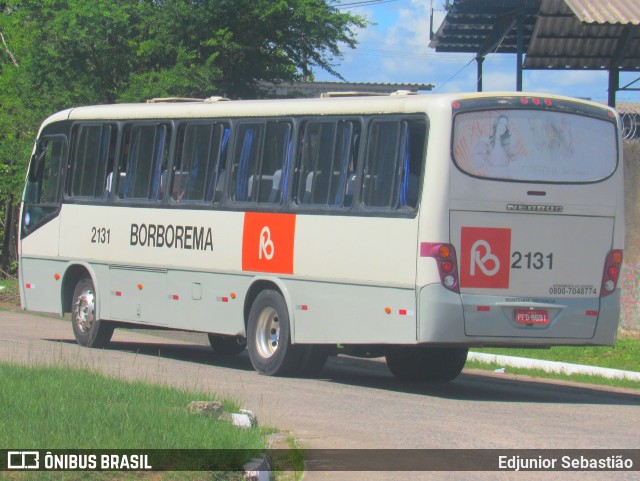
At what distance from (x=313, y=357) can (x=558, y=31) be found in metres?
15.9

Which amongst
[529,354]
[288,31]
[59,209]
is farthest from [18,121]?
[529,354]

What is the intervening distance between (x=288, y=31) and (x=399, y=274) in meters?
14.7

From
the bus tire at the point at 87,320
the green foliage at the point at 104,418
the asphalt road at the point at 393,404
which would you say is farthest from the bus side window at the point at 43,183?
the green foliage at the point at 104,418

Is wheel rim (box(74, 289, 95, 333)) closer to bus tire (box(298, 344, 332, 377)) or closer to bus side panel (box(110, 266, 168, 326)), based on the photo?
bus side panel (box(110, 266, 168, 326))

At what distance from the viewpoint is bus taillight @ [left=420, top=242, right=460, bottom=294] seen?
13.0 meters

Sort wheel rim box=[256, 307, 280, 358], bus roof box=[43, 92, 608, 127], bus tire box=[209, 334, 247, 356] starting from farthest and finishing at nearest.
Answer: bus tire box=[209, 334, 247, 356], wheel rim box=[256, 307, 280, 358], bus roof box=[43, 92, 608, 127]

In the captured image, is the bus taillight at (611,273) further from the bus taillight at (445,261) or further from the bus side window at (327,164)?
the bus side window at (327,164)

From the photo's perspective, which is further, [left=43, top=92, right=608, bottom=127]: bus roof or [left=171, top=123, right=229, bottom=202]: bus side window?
[left=171, top=123, right=229, bottom=202]: bus side window

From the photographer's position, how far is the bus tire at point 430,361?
1551 centimetres

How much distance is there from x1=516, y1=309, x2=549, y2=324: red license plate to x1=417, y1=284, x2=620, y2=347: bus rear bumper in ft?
0.11

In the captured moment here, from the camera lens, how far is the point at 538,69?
32.3m

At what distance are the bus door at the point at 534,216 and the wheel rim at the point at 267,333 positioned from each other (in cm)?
296

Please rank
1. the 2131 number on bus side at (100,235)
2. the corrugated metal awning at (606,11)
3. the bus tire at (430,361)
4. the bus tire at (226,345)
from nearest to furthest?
the bus tire at (430,361), the 2131 number on bus side at (100,235), the bus tire at (226,345), the corrugated metal awning at (606,11)

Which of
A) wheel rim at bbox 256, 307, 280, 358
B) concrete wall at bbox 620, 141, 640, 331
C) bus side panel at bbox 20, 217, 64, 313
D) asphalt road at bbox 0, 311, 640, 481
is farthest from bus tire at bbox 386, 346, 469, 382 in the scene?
bus side panel at bbox 20, 217, 64, 313
